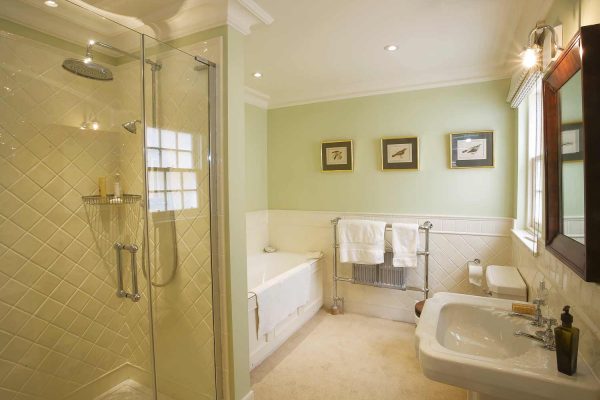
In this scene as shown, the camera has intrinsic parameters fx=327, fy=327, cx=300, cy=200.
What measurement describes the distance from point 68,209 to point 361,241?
2267 millimetres

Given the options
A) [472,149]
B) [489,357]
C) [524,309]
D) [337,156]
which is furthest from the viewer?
[337,156]

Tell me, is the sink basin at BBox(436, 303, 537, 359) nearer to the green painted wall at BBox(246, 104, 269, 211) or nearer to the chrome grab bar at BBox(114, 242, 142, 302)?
the chrome grab bar at BBox(114, 242, 142, 302)

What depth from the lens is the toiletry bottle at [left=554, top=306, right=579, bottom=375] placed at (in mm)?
956

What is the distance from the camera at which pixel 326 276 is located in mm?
3496

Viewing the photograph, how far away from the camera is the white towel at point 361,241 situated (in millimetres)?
2998

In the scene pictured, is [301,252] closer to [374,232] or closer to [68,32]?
[374,232]

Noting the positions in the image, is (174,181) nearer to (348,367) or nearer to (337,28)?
(337,28)

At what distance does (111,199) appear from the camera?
206 centimetres

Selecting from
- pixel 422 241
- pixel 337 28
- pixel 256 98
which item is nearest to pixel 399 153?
pixel 422 241

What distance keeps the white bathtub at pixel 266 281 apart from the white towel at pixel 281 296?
0.05m

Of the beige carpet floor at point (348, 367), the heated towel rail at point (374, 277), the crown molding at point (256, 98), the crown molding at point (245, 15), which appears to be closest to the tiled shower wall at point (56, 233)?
the crown molding at point (245, 15)

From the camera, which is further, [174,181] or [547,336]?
[174,181]

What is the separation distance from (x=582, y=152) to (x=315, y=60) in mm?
1977

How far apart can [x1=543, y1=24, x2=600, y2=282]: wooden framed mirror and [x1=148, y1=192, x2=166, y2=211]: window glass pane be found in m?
1.86
